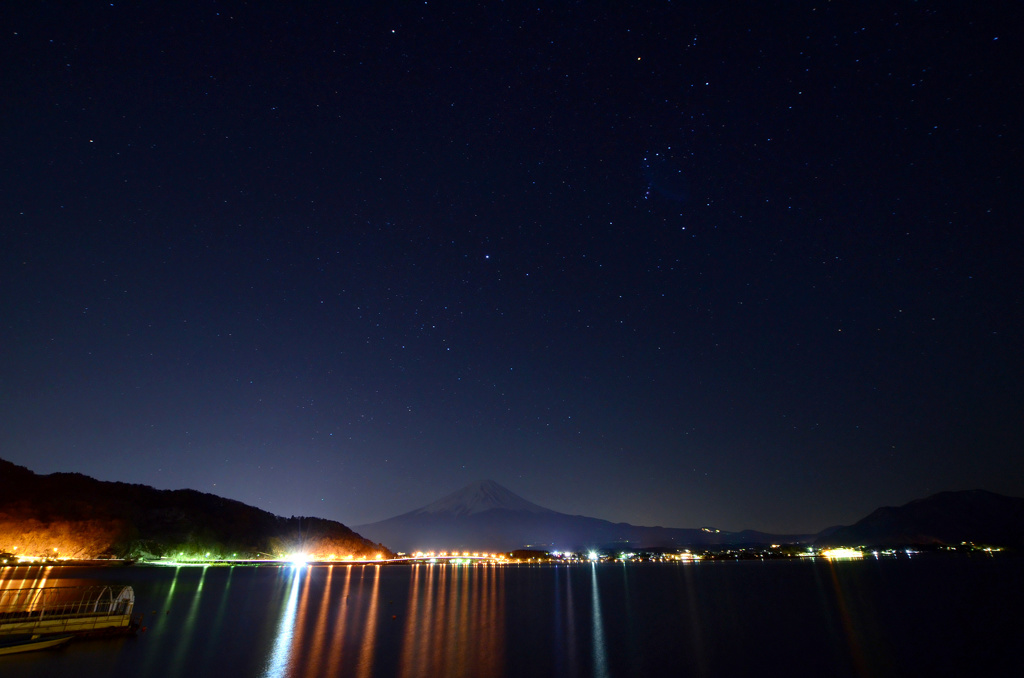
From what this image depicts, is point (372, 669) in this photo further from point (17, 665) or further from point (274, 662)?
point (17, 665)

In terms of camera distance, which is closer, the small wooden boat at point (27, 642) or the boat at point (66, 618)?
the small wooden boat at point (27, 642)

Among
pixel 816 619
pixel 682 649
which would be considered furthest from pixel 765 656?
pixel 816 619

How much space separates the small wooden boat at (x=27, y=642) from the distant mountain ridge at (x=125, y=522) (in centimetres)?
9437

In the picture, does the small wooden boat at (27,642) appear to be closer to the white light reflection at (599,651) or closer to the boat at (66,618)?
the boat at (66,618)

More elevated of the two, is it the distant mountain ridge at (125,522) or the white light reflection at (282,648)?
the distant mountain ridge at (125,522)

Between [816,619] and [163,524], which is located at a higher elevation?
[163,524]

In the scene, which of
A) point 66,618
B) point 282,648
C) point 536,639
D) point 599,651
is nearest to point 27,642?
point 66,618

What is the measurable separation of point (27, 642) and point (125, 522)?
385 ft

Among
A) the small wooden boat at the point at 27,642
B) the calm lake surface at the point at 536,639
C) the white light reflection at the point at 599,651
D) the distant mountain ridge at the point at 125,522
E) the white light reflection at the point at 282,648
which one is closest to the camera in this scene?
the small wooden boat at the point at 27,642

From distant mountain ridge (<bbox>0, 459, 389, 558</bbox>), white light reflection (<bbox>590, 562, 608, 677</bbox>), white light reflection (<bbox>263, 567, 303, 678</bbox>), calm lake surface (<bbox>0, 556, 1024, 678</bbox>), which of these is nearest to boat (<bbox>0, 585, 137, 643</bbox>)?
calm lake surface (<bbox>0, 556, 1024, 678</bbox>)

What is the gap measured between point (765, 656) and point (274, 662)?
66.8 ft

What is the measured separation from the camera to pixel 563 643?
26.0m

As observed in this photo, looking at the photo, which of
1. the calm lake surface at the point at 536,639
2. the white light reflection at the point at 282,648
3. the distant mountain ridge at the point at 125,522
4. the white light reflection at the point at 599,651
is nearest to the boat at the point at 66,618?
the calm lake surface at the point at 536,639

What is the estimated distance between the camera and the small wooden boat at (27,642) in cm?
1861
